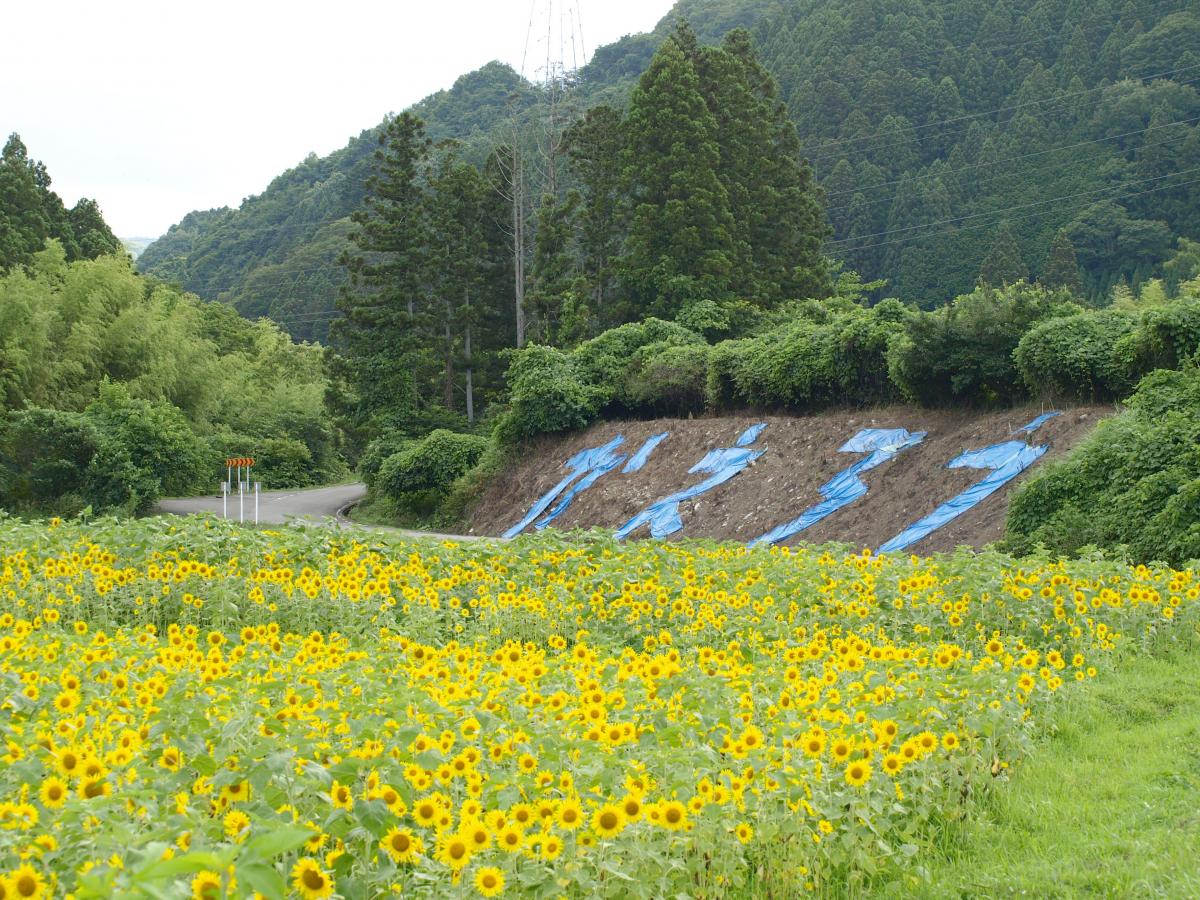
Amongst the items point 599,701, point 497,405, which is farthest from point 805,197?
point 599,701

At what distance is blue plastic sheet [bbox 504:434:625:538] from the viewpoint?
22.0 m

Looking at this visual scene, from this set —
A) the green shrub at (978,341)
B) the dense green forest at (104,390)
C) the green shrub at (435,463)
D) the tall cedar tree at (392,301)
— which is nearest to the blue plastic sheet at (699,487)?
the green shrub at (978,341)

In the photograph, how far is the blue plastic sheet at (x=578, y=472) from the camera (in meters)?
22.0

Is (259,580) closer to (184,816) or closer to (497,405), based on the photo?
(184,816)

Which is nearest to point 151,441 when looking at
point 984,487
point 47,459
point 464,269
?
point 47,459

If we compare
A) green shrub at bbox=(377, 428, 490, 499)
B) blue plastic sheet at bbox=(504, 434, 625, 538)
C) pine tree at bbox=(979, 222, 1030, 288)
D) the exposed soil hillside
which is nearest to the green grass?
the exposed soil hillside

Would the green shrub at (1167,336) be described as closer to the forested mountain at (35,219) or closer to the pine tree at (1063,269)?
the pine tree at (1063,269)

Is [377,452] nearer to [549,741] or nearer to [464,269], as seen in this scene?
Answer: [464,269]

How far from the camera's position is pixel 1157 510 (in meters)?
10.1

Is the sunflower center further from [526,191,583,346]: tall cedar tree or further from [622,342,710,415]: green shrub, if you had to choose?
[526,191,583,346]: tall cedar tree

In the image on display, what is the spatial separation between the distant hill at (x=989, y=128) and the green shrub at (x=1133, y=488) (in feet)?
99.2

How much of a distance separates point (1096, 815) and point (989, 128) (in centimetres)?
4747

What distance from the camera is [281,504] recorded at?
32.9 metres

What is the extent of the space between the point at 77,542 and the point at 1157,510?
8926 millimetres
